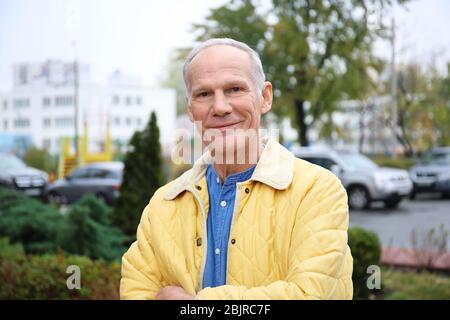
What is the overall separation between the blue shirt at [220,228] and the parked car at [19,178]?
764cm

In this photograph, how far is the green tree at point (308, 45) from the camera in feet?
18.2

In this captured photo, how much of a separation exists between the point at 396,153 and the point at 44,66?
34.2 feet

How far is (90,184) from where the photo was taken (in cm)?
1158

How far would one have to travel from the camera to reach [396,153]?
48.0ft

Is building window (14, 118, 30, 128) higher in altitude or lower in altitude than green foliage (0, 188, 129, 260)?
higher

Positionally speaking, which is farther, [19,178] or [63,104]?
[63,104]

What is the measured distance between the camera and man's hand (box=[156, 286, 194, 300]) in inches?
51.7

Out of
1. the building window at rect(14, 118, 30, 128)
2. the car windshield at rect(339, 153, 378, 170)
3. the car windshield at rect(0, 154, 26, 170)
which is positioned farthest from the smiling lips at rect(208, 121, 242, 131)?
the building window at rect(14, 118, 30, 128)

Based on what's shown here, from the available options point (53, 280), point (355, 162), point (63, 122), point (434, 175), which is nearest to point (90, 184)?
point (63, 122)

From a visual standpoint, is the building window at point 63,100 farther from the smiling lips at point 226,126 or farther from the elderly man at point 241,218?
the smiling lips at point 226,126

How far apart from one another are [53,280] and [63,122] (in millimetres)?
10439

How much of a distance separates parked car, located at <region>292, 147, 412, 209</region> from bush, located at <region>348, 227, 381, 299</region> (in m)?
3.99

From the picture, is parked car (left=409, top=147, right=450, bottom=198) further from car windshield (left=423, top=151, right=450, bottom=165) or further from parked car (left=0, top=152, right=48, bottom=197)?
parked car (left=0, top=152, right=48, bottom=197)

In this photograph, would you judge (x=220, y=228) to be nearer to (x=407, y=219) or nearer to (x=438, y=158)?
(x=407, y=219)
